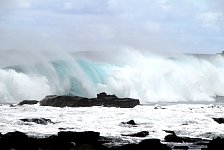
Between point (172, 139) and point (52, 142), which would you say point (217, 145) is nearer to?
point (172, 139)

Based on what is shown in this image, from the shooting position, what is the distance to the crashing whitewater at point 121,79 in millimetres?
47031

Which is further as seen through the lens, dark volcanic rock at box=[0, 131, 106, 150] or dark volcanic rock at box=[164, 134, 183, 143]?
dark volcanic rock at box=[164, 134, 183, 143]

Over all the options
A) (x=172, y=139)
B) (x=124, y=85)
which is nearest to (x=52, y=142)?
(x=172, y=139)

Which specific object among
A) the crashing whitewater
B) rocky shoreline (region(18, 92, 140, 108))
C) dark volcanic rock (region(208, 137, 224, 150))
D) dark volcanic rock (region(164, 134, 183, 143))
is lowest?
dark volcanic rock (region(208, 137, 224, 150))

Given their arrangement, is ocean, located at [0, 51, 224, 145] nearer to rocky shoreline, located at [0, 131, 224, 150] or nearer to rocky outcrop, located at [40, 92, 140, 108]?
Answer: rocky outcrop, located at [40, 92, 140, 108]

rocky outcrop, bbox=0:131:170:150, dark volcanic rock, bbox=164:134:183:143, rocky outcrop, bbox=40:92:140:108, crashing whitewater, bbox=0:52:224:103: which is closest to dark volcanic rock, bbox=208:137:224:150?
rocky outcrop, bbox=0:131:170:150

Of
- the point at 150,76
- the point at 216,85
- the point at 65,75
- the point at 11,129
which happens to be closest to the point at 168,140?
the point at 11,129

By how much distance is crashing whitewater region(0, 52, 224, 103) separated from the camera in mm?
47031

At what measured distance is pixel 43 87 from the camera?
Answer: 48.3 meters

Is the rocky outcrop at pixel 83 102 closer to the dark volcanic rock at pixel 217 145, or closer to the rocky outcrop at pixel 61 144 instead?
the rocky outcrop at pixel 61 144

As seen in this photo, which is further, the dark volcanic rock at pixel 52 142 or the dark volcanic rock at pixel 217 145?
the dark volcanic rock at pixel 217 145

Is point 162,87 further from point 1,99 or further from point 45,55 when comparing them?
point 1,99

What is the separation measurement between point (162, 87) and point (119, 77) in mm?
8216

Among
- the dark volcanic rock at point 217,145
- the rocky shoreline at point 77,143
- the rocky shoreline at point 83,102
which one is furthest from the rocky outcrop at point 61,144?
the rocky shoreline at point 83,102
